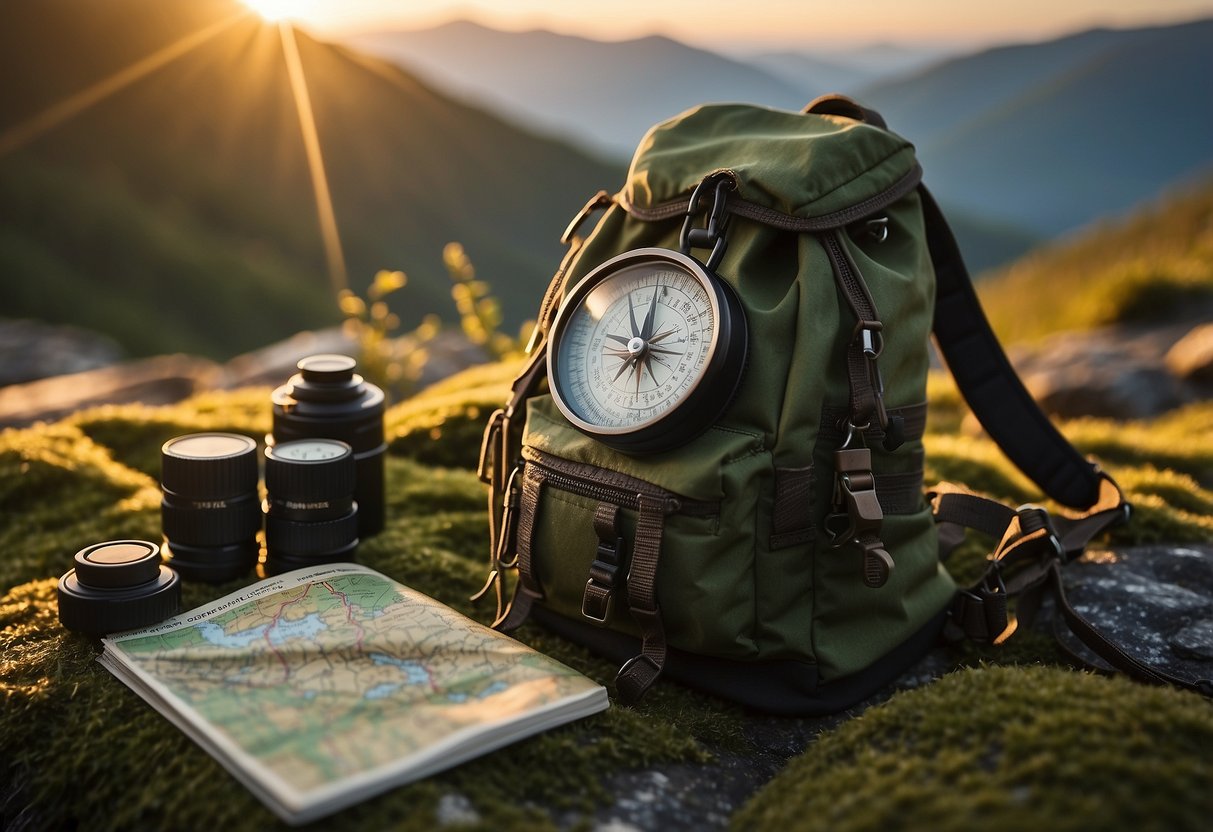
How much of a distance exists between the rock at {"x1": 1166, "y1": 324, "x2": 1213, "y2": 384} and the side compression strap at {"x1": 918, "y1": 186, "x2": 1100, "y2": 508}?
4.13m

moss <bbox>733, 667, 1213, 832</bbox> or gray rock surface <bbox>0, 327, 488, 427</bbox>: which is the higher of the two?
moss <bbox>733, 667, 1213, 832</bbox>

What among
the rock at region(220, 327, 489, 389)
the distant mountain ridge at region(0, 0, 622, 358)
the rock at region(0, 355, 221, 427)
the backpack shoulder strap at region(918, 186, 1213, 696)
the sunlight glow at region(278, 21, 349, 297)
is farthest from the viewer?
the sunlight glow at region(278, 21, 349, 297)

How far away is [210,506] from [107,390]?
514 cm

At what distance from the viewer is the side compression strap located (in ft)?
10.2

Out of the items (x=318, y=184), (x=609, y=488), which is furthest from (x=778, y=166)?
(x=318, y=184)

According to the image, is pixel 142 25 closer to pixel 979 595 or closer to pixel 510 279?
pixel 510 279

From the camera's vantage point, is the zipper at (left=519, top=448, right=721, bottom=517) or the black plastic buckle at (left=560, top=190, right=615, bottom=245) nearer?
the zipper at (left=519, top=448, right=721, bottom=517)

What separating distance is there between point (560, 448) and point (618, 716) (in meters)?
0.71

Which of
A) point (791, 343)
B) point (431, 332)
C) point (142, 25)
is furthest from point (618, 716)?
point (142, 25)

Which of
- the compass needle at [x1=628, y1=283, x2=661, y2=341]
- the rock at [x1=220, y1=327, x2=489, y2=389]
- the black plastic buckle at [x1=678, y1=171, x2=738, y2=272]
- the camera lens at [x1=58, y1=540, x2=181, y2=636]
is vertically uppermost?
the black plastic buckle at [x1=678, y1=171, x2=738, y2=272]

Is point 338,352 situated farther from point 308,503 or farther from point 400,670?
point 400,670

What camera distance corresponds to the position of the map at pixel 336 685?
188cm

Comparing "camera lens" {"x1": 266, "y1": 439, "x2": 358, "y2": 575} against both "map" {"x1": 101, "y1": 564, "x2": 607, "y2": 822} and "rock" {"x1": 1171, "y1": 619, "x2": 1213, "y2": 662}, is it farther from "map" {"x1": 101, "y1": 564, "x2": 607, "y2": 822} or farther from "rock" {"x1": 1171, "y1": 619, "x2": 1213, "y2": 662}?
"rock" {"x1": 1171, "y1": 619, "x2": 1213, "y2": 662}

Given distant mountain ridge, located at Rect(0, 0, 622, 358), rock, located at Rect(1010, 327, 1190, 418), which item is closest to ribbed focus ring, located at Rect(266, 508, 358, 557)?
rock, located at Rect(1010, 327, 1190, 418)
